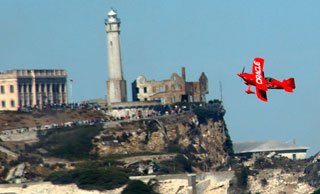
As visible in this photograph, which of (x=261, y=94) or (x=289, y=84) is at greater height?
(x=289, y=84)

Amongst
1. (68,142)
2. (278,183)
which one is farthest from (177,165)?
(278,183)

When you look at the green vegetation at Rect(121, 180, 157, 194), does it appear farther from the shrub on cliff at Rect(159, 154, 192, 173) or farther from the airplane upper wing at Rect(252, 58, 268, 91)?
the airplane upper wing at Rect(252, 58, 268, 91)

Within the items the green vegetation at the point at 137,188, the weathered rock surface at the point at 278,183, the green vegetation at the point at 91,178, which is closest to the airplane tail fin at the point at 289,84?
the green vegetation at the point at 137,188

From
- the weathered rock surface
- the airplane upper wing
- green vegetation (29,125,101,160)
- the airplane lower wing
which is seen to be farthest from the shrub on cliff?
the airplane upper wing

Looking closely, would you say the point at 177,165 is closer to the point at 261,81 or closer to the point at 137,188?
the point at 137,188

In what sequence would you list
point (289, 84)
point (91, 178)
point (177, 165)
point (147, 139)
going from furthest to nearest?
point (147, 139)
point (177, 165)
point (91, 178)
point (289, 84)

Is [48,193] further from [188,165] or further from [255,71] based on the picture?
[255,71]

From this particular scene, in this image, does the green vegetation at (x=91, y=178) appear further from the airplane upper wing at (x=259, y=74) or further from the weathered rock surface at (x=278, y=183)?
the airplane upper wing at (x=259, y=74)
